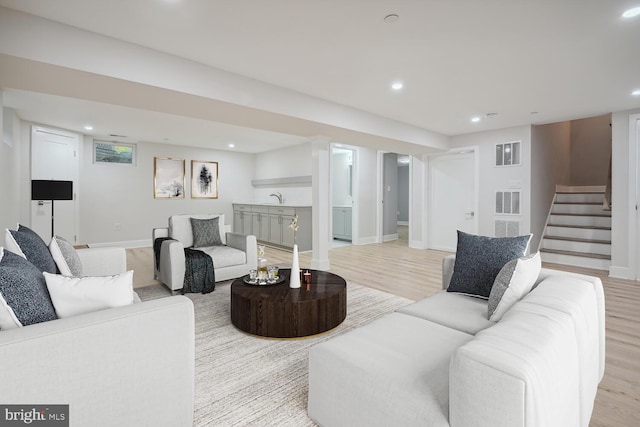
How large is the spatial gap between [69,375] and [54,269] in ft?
3.59

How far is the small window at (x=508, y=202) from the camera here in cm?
562

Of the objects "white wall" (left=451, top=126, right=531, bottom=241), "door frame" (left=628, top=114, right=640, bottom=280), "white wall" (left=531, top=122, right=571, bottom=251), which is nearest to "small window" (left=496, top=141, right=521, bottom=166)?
"white wall" (left=451, top=126, right=531, bottom=241)

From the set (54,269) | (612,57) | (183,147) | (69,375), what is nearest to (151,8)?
(54,269)

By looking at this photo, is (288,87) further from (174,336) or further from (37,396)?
(37,396)

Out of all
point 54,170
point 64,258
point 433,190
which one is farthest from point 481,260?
point 54,170

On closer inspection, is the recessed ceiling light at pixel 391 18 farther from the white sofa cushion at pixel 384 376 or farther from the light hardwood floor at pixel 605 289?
the light hardwood floor at pixel 605 289

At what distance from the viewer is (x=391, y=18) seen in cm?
225

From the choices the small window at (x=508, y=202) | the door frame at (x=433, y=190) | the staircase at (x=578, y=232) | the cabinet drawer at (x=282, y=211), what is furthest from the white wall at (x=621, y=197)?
the cabinet drawer at (x=282, y=211)

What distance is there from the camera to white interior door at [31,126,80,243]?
5355 mm

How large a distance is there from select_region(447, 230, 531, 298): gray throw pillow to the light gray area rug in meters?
1.04

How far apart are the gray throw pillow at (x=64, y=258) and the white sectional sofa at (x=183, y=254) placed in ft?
4.49

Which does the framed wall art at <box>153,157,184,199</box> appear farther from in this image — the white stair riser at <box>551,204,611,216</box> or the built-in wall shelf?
the white stair riser at <box>551,204,611,216</box>

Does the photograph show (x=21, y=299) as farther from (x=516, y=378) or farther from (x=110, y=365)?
(x=516, y=378)

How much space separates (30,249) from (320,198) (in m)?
3.70
